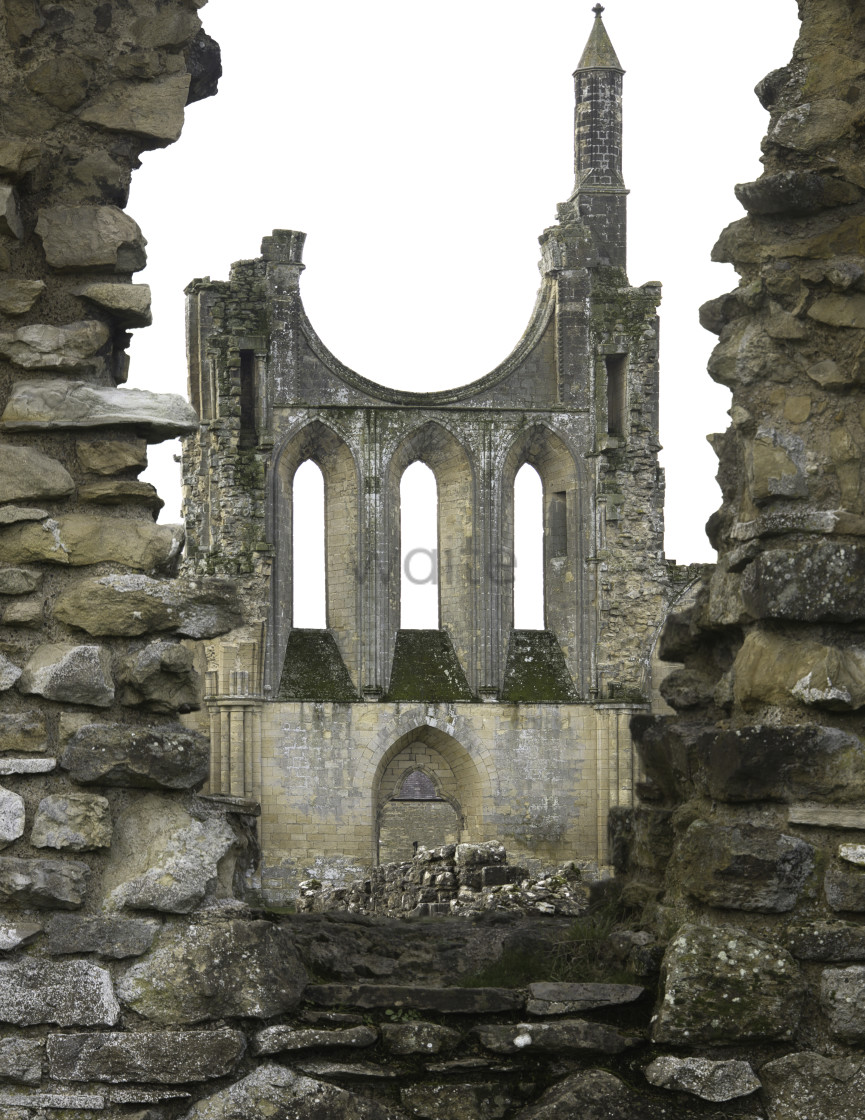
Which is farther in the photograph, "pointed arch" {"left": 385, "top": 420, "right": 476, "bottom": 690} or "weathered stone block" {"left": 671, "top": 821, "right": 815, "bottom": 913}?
"pointed arch" {"left": 385, "top": 420, "right": 476, "bottom": 690}

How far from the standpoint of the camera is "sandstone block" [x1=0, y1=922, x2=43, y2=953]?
347 cm

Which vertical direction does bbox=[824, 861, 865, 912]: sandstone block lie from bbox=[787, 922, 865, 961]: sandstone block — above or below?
above

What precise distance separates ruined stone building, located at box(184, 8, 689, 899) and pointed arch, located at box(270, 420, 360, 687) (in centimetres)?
3

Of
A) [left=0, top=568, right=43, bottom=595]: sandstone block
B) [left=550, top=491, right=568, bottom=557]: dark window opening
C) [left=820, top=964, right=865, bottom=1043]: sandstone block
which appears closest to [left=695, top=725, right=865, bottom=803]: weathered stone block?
A: [left=820, top=964, right=865, bottom=1043]: sandstone block

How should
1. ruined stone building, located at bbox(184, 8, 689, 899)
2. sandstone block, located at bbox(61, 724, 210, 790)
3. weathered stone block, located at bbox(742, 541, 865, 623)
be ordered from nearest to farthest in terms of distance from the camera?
sandstone block, located at bbox(61, 724, 210, 790)
weathered stone block, located at bbox(742, 541, 865, 623)
ruined stone building, located at bbox(184, 8, 689, 899)

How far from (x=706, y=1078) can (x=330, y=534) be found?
21.2 meters

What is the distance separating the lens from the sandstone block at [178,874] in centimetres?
357

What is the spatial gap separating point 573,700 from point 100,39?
2039cm

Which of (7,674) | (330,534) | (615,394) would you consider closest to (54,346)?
(7,674)

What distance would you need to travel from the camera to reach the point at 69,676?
145 inches

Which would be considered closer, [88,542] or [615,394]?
[88,542]

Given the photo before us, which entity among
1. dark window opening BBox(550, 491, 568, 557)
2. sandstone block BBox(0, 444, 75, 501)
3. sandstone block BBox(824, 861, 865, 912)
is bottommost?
sandstone block BBox(824, 861, 865, 912)

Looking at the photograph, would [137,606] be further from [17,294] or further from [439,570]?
[439,570]

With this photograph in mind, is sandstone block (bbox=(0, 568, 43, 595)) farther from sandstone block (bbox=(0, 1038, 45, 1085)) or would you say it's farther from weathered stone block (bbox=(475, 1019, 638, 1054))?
weathered stone block (bbox=(475, 1019, 638, 1054))
